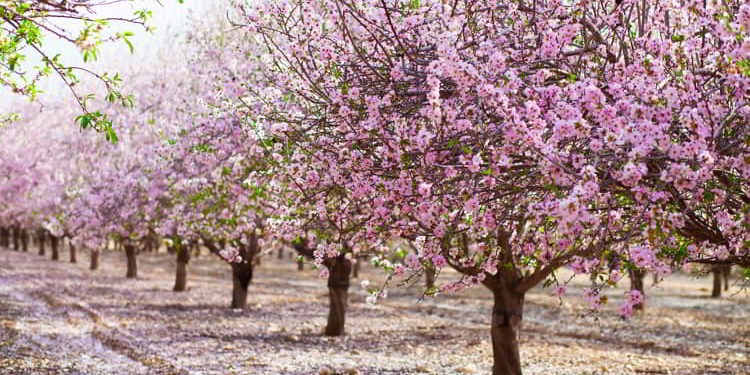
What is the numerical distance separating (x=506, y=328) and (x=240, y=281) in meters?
14.5

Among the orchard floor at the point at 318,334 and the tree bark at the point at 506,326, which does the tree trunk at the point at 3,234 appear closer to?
the orchard floor at the point at 318,334

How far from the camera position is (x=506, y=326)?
45.6 feet

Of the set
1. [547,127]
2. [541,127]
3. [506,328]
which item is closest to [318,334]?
[506,328]

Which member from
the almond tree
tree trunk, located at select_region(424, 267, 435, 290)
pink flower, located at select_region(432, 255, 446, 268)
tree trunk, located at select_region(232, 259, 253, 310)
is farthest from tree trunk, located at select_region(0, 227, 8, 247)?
pink flower, located at select_region(432, 255, 446, 268)

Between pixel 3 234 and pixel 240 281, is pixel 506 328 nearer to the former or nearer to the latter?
pixel 240 281

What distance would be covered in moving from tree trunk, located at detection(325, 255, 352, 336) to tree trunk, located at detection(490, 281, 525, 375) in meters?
6.33

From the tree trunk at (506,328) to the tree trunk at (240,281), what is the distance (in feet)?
43.9

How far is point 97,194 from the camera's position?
28875mm

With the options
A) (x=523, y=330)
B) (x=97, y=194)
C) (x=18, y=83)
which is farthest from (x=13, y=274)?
(x=18, y=83)

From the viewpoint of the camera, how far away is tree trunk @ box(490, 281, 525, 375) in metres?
13.8

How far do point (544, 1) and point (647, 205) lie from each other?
2.53 m

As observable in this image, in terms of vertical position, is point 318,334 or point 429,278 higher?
point 429,278

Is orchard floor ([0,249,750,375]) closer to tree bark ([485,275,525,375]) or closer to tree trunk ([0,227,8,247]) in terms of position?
tree bark ([485,275,525,375])

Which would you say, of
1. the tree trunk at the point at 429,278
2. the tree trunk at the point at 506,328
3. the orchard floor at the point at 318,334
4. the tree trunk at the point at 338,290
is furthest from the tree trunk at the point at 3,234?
the tree trunk at the point at 506,328
